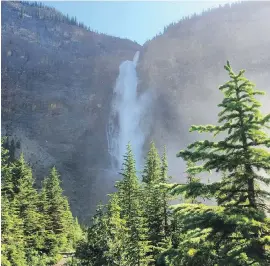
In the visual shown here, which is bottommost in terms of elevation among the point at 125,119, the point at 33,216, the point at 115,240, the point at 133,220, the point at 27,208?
the point at 115,240

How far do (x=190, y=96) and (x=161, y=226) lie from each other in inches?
4741

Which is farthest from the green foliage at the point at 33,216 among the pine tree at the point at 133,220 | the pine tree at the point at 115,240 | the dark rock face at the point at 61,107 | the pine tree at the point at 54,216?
the dark rock face at the point at 61,107

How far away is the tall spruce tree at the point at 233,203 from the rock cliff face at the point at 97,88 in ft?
278

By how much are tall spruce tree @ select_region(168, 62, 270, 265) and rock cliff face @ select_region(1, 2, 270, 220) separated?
84.9 m

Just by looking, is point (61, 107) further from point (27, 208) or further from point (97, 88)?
point (27, 208)

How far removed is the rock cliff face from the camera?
385 ft

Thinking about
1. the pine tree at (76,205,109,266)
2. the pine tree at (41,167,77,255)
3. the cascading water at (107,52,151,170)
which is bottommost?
the pine tree at (76,205,109,266)

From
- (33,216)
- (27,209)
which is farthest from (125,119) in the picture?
(27,209)

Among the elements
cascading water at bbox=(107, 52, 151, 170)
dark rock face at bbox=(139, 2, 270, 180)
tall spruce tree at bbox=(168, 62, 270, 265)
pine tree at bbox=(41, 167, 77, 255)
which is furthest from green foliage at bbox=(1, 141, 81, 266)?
cascading water at bbox=(107, 52, 151, 170)

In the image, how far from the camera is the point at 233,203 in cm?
959

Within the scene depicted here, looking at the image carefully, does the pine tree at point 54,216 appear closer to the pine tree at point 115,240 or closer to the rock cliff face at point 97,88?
the pine tree at point 115,240

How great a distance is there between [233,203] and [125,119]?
12381 centimetres

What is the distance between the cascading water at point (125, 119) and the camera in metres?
120

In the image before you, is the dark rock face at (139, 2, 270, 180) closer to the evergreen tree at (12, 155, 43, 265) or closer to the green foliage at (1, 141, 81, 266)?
the green foliage at (1, 141, 81, 266)
